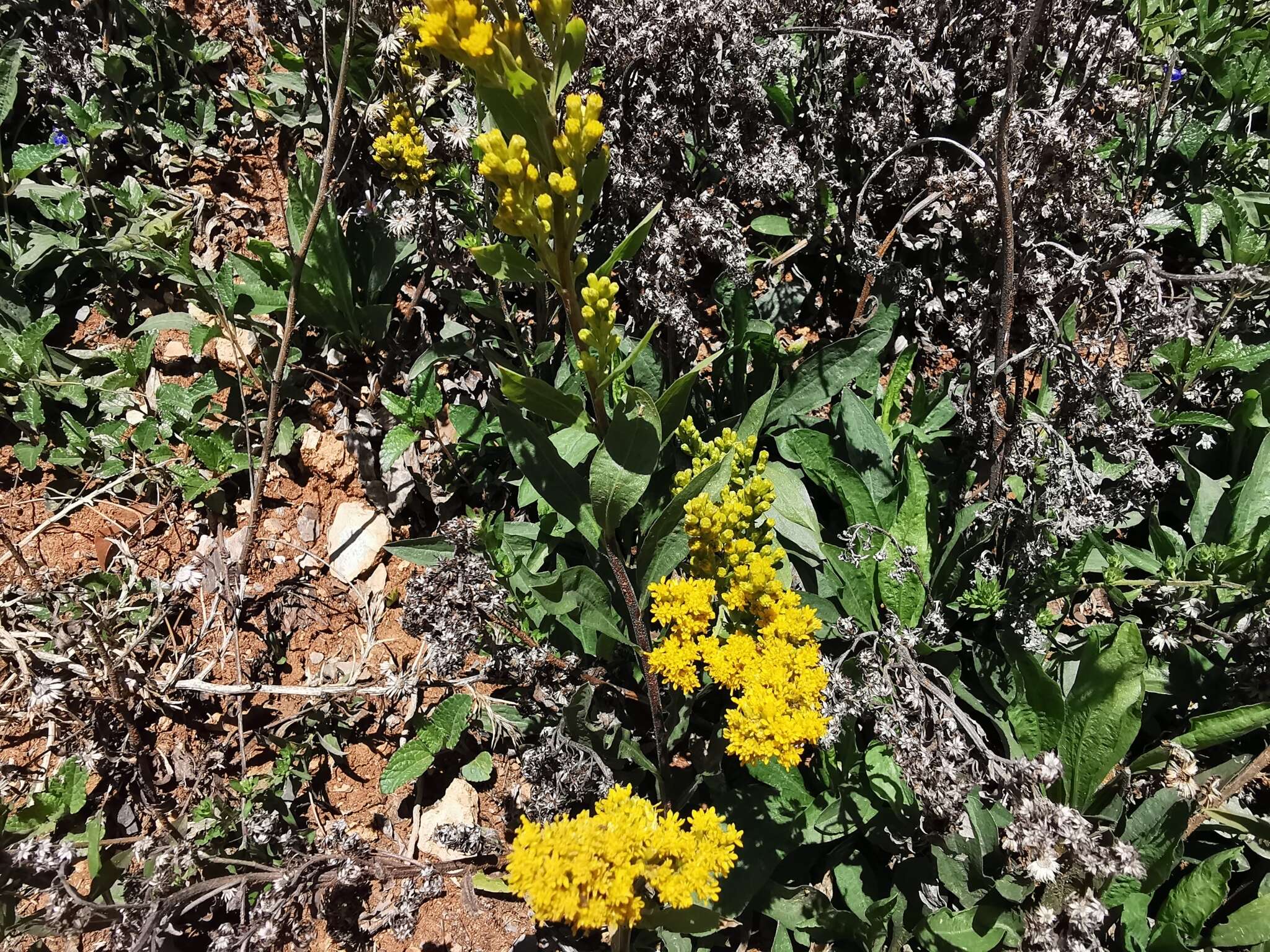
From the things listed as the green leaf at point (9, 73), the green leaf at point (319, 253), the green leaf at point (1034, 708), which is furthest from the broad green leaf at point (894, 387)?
the green leaf at point (9, 73)

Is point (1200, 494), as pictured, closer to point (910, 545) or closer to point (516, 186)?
point (910, 545)

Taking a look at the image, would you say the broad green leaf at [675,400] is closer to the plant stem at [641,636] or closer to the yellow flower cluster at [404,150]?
the plant stem at [641,636]

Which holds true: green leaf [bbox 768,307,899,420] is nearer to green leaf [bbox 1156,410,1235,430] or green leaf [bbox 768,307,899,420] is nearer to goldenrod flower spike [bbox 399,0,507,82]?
green leaf [bbox 1156,410,1235,430]

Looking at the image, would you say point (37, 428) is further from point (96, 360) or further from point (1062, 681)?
point (1062, 681)

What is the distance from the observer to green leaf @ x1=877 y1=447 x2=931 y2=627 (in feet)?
10.1

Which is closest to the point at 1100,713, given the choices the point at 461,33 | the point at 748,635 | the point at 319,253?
the point at 748,635

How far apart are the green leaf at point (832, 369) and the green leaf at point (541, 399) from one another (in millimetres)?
1318

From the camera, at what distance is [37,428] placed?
148 inches

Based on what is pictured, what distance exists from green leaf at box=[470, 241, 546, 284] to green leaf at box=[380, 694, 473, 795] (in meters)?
1.60

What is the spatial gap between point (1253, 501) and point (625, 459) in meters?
2.44

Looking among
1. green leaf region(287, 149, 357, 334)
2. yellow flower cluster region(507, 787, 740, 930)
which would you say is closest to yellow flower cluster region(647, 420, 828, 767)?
yellow flower cluster region(507, 787, 740, 930)

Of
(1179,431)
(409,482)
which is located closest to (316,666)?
(409,482)

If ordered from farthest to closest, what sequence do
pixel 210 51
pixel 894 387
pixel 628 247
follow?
pixel 210 51 < pixel 894 387 < pixel 628 247

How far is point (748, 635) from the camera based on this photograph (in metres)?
2.34
